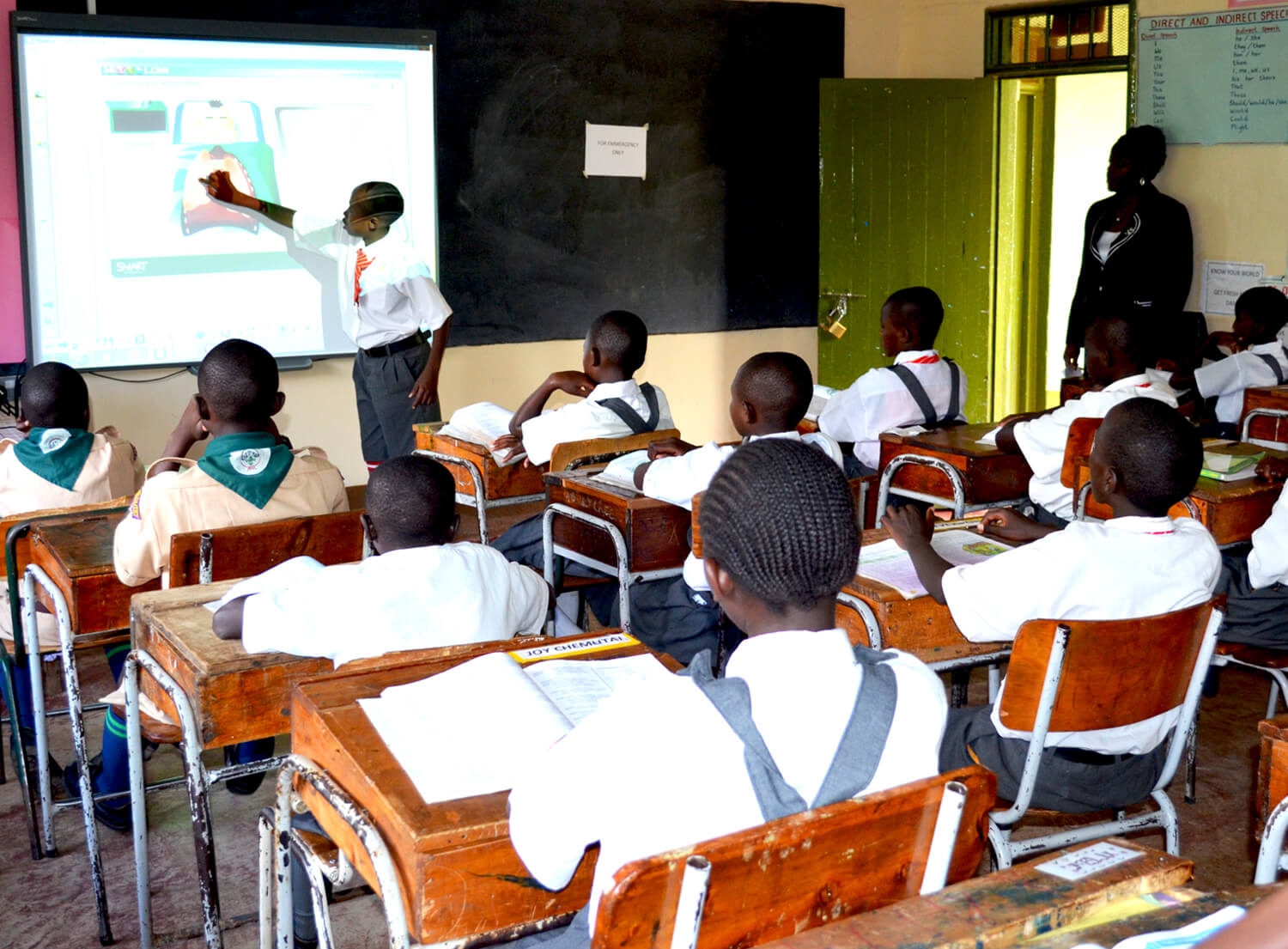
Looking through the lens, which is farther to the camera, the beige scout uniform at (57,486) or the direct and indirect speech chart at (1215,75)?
the direct and indirect speech chart at (1215,75)

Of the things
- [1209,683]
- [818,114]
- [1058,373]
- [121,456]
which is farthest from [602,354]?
[1058,373]

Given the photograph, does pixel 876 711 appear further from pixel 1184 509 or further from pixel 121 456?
pixel 121 456

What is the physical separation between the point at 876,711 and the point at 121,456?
2.42 meters

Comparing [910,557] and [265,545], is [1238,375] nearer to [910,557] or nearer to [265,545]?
[910,557]

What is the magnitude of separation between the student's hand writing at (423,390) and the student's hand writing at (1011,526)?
2733 millimetres

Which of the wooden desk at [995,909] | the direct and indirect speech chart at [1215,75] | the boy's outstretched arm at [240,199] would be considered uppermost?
the direct and indirect speech chart at [1215,75]

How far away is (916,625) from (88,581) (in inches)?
58.7

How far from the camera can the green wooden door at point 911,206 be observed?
250 inches

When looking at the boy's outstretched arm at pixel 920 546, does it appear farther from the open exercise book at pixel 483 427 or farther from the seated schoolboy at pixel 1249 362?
the seated schoolboy at pixel 1249 362

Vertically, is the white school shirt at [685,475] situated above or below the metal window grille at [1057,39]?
below

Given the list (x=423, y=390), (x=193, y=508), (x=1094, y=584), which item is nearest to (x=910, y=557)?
(x=1094, y=584)

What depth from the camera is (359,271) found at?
16.6 ft

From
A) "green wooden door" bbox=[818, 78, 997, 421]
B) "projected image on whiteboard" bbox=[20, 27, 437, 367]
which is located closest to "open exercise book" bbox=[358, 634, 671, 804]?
"projected image on whiteboard" bbox=[20, 27, 437, 367]

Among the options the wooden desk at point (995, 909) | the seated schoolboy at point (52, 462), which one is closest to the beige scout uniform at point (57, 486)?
the seated schoolboy at point (52, 462)
